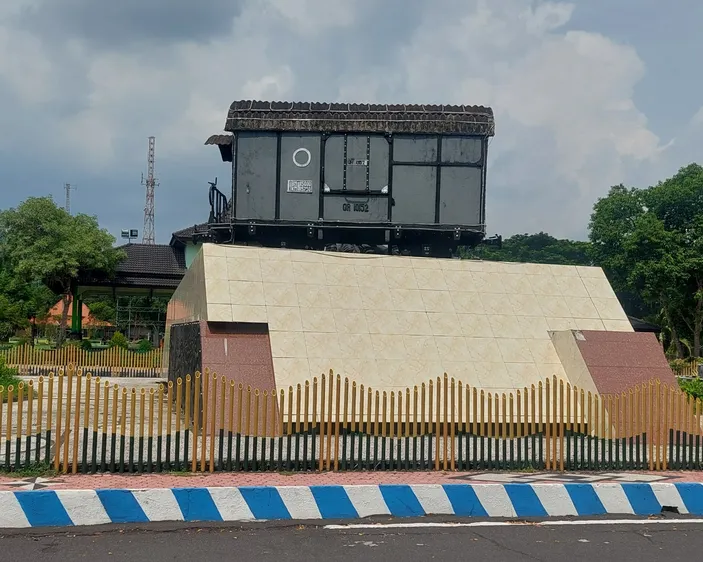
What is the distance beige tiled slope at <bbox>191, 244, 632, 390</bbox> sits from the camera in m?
12.8

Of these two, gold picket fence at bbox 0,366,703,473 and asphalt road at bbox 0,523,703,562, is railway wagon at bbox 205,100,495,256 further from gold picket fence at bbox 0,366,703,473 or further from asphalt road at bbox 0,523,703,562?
asphalt road at bbox 0,523,703,562

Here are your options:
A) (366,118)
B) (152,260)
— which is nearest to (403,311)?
(366,118)

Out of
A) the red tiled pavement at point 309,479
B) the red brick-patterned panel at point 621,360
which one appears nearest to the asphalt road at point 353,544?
the red tiled pavement at point 309,479

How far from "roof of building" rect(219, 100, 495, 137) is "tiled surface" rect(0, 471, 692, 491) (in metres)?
14.3

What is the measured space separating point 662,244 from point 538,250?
1489 inches

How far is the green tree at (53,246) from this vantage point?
108 ft

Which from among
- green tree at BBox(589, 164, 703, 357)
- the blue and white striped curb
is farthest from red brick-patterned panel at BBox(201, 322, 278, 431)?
green tree at BBox(589, 164, 703, 357)

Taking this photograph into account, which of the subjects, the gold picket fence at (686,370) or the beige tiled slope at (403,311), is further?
the gold picket fence at (686,370)

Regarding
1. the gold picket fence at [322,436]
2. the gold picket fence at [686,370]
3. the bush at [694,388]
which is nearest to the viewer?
the gold picket fence at [322,436]

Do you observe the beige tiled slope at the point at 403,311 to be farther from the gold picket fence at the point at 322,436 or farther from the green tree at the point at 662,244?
the green tree at the point at 662,244

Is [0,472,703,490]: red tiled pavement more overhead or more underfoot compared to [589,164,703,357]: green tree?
more underfoot

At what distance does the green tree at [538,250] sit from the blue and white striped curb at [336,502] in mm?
60566

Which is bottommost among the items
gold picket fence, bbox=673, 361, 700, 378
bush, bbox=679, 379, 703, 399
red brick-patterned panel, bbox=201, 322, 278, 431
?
gold picket fence, bbox=673, 361, 700, 378

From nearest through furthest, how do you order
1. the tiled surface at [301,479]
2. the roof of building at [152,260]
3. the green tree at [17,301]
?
1. the tiled surface at [301,479]
2. the roof of building at [152,260]
3. the green tree at [17,301]
